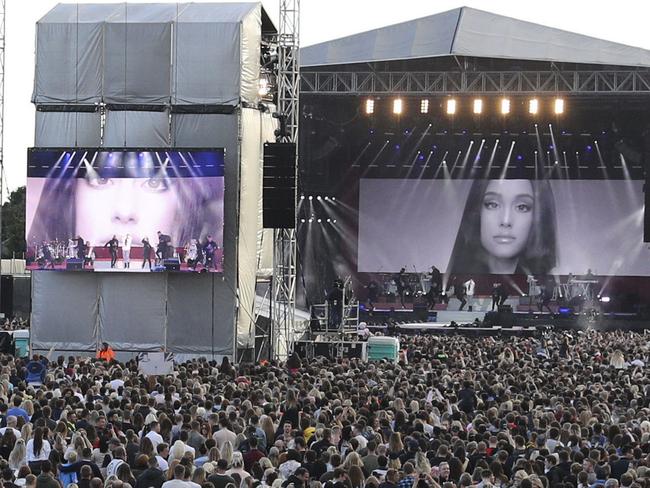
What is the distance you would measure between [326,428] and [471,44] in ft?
93.6

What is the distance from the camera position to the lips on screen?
3106 cm

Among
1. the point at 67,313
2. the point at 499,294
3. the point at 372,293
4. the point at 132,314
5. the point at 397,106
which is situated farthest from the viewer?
the point at 372,293

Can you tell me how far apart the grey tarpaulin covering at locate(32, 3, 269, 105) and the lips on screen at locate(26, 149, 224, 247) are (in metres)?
2.10

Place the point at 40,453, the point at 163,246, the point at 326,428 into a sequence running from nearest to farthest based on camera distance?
1. the point at 40,453
2. the point at 326,428
3. the point at 163,246

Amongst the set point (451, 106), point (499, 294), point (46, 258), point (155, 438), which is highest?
point (451, 106)

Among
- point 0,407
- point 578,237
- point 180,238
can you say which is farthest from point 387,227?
point 0,407

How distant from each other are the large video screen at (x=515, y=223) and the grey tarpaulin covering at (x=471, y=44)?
8333 millimetres

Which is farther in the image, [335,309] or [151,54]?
[335,309]

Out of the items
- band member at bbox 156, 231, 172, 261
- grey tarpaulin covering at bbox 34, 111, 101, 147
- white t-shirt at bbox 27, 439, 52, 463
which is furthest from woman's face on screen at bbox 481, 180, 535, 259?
white t-shirt at bbox 27, 439, 52, 463

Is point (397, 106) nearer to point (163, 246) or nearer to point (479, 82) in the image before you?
point (479, 82)

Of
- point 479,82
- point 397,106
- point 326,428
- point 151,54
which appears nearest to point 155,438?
point 326,428

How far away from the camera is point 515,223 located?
4962 cm

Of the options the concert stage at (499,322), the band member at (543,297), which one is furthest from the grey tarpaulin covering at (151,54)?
the band member at (543,297)

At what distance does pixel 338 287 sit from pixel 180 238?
444 cm
